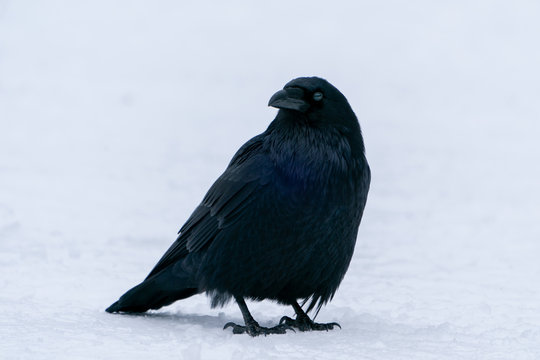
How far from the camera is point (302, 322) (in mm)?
6578

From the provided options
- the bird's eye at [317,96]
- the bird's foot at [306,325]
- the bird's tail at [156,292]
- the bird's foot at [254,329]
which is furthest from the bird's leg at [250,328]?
→ the bird's eye at [317,96]

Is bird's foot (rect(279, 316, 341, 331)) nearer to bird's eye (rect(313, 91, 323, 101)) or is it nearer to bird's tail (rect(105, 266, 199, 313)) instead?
bird's tail (rect(105, 266, 199, 313))

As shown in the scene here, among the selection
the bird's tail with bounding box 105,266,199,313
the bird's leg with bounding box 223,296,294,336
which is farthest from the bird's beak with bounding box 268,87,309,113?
the bird's tail with bounding box 105,266,199,313

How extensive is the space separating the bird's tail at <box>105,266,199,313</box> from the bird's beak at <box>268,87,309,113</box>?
53.1 inches

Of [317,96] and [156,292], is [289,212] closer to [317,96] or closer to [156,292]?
[317,96]

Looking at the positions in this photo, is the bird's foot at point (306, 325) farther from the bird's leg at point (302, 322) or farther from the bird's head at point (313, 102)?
the bird's head at point (313, 102)

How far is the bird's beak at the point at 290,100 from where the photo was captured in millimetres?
6207

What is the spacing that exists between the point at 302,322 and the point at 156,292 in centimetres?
99

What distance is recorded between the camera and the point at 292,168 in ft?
20.0

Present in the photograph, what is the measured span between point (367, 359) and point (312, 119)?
5.15 ft

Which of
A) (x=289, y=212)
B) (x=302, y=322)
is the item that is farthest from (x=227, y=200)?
(x=302, y=322)

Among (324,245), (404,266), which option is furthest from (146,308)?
(404,266)

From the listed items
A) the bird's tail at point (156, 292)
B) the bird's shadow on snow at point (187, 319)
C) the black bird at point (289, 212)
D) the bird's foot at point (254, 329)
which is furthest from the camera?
the bird's tail at point (156, 292)

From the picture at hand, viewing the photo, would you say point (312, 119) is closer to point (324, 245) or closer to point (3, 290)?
point (324, 245)
